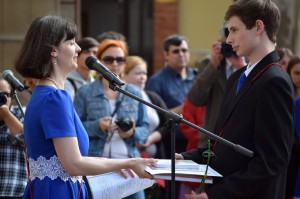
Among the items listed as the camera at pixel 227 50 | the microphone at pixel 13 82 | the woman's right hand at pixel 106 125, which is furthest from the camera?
the camera at pixel 227 50

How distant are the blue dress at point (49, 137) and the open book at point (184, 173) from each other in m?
0.42

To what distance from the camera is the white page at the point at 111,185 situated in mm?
3457

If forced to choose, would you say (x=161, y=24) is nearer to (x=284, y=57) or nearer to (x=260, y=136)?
(x=284, y=57)

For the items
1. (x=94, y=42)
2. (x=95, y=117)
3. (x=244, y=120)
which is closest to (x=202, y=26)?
(x=94, y=42)

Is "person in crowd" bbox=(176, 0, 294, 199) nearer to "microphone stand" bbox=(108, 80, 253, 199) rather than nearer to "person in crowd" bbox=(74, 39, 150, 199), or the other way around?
"microphone stand" bbox=(108, 80, 253, 199)

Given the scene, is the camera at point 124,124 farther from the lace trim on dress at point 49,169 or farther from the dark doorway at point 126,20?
the dark doorway at point 126,20

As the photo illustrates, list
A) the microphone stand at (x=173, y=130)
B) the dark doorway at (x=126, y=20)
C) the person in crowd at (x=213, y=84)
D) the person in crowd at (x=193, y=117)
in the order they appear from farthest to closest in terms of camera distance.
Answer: the dark doorway at (x=126, y=20)
the person in crowd at (x=193, y=117)
the person in crowd at (x=213, y=84)
the microphone stand at (x=173, y=130)

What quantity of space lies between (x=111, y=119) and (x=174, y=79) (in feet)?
6.75

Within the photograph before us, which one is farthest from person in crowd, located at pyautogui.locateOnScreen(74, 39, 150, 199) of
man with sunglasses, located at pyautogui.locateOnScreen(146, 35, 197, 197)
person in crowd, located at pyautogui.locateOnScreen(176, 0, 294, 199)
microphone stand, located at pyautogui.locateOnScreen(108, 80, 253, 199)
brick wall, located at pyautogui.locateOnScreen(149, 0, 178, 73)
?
brick wall, located at pyautogui.locateOnScreen(149, 0, 178, 73)

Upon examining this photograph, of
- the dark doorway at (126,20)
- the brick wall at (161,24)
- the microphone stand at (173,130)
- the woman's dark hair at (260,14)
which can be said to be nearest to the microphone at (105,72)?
the microphone stand at (173,130)

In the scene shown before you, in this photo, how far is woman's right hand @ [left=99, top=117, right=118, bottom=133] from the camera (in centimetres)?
511

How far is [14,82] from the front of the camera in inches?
165

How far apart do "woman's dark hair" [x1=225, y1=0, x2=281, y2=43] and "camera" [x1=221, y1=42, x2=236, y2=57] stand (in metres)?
1.73

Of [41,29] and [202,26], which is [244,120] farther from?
[202,26]
